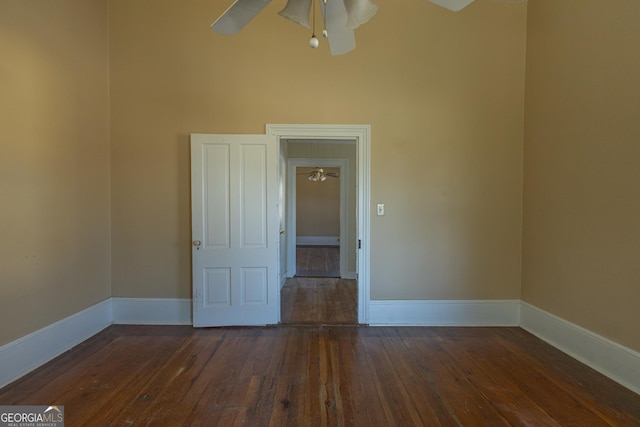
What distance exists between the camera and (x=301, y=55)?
3.28 m

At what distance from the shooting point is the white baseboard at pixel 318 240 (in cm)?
1069

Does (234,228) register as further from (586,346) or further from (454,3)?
(586,346)

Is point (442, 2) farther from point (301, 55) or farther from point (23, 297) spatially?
point (23, 297)

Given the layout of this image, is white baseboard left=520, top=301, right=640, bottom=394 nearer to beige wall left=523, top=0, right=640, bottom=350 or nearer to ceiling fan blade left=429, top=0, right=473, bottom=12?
beige wall left=523, top=0, right=640, bottom=350

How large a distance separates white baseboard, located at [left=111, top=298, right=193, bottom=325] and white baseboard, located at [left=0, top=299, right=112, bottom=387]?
15cm

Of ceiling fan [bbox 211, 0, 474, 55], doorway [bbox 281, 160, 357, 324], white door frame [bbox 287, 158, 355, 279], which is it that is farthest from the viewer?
white door frame [bbox 287, 158, 355, 279]

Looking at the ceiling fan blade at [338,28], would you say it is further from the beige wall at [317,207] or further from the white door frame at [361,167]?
the beige wall at [317,207]

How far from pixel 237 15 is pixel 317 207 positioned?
919 centimetres

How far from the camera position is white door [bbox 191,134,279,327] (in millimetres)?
3229

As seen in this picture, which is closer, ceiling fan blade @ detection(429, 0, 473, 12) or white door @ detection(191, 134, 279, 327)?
ceiling fan blade @ detection(429, 0, 473, 12)

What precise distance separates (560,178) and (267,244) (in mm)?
3092

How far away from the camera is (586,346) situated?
256 centimetres

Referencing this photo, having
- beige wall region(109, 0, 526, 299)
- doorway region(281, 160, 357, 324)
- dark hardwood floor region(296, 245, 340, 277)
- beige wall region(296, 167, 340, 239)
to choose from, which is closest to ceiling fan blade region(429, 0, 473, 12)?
beige wall region(109, 0, 526, 299)
